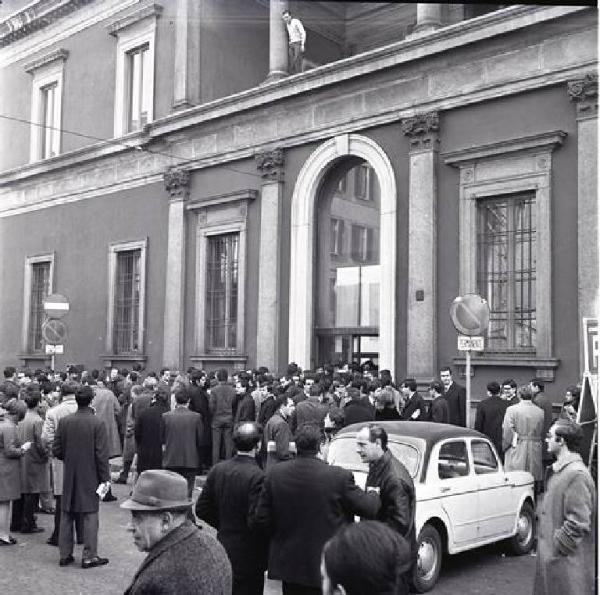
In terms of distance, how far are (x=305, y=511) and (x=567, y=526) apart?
67.2 inches

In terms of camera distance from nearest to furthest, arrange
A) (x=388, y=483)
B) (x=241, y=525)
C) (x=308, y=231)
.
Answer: (x=241, y=525), (x=388, y=483), (x=308, y=231)

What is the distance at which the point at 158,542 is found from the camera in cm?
358

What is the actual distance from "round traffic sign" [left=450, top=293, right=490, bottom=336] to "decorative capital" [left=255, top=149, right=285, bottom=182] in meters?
7.96

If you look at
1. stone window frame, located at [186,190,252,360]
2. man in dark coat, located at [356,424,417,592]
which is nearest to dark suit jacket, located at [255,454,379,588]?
man in dark coat, located at [356,424,417,592]

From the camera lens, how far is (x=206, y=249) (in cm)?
2158

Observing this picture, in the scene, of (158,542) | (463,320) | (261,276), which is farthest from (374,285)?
(158,542)

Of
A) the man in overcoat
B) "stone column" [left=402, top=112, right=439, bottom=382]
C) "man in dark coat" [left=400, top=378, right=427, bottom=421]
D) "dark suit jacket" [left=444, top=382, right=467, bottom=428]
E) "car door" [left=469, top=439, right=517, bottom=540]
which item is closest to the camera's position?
the man in overcoat

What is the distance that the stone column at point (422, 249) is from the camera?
16422 millimetres

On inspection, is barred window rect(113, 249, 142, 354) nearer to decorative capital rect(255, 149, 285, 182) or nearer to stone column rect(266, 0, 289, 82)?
decorative capital rect(255, 149, 285, 182)

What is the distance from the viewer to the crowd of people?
3.44 m

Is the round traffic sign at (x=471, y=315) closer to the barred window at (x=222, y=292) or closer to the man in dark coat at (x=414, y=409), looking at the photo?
the man in dark coat at (x=414, y=409)

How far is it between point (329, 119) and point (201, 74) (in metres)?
5.55

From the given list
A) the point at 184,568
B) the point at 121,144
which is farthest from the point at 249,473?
the point at 121,144

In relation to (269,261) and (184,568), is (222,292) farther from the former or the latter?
(184,568)
